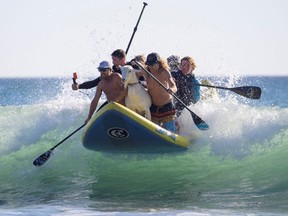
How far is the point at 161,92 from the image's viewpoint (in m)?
11.0

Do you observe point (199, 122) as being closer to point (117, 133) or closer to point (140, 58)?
point (140, 58)

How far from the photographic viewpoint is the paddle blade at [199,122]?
11.6 meters

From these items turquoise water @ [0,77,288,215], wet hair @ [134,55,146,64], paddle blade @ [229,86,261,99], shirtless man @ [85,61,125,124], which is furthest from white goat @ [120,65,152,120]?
paddle blade @ [229,86,261,99]

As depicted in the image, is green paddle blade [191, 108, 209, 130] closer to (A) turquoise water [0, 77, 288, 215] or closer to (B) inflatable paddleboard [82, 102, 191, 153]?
(A) turquoise water [0, 77, 288, 215]

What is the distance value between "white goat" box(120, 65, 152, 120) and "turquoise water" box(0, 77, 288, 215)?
1.09 metres

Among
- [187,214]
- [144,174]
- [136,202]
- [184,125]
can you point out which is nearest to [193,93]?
[184,125]

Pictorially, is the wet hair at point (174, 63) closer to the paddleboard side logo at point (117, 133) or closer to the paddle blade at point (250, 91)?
the paddle blade at point (250, 91)

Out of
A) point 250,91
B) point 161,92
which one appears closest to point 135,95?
point 161,92

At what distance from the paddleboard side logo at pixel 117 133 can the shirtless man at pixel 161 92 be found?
679mm

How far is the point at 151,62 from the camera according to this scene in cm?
1071

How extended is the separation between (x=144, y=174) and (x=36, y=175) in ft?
5.95

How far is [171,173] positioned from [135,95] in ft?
4.85

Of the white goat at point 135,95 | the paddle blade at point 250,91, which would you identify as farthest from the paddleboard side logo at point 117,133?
the paddle blade at point 250,91

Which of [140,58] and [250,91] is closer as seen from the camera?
[140,58]
